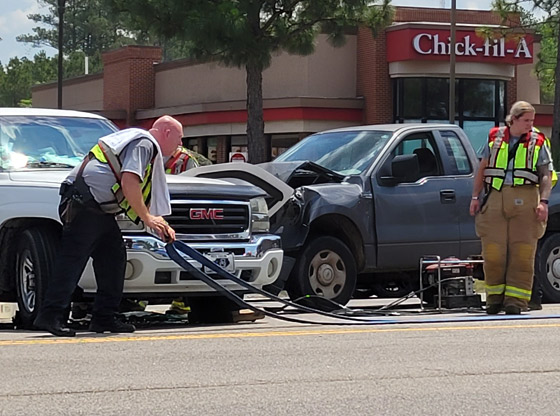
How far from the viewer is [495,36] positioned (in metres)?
35.5

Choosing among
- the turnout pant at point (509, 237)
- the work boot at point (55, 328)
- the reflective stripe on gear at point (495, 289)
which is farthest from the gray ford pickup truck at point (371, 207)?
the work boot at point (55, 328)

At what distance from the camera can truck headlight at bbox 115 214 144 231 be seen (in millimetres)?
9797

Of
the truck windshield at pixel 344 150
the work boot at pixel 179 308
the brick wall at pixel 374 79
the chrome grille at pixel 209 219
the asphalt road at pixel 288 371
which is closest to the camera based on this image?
the asphalt road at pixel 288 371

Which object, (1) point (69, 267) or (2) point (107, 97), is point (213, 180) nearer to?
(1) point (69, 267)

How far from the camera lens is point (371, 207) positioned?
483 inches

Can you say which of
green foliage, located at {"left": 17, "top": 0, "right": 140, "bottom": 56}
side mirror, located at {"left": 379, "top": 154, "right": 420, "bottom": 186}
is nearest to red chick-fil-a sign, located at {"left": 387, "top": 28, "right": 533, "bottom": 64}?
side mirror, located at {"left": 379, "top": 154, "right": 420, "bottom": 186}

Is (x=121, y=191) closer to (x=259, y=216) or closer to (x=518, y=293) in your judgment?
(x=259, y=216)

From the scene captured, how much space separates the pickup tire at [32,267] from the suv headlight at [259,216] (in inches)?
68.2

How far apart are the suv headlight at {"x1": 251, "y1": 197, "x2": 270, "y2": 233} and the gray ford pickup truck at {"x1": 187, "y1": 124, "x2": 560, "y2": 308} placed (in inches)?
35.3

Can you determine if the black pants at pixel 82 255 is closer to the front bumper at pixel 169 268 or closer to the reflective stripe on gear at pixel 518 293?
the front bumper at pixel 169 268

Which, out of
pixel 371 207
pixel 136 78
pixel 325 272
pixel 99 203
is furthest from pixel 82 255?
pixel 136 78

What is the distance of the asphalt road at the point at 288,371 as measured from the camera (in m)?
6.42

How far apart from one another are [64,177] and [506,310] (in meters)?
4.07

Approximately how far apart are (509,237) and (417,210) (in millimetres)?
1411
